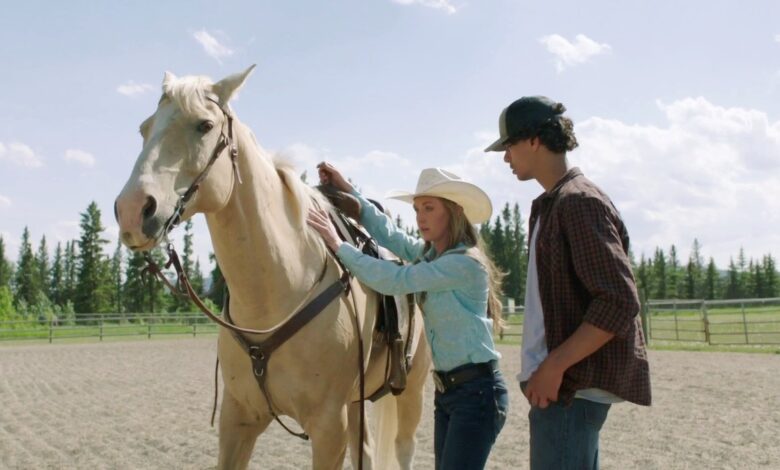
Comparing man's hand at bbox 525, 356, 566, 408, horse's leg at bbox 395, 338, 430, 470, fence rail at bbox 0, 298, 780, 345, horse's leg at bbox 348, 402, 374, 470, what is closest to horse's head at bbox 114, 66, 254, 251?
man's hand at bbox 525, 356, 566, 408

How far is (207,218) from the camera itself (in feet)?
9.18

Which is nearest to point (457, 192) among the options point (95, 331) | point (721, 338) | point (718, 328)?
point (721, 338)

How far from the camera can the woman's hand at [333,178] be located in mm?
4047

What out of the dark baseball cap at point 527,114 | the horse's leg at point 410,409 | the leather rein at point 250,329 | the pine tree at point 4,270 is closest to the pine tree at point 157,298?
the pine tree at point 4,270

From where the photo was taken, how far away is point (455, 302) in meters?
2.61

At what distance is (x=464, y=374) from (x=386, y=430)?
2.01 meters

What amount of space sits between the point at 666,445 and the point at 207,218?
5.00 metres

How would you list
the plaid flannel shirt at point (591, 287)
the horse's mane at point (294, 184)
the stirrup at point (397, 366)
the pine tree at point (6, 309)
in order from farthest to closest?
the pine tree at point (6, 309) < the stirrup at point (397, 366) < the horse's mane at point (294, 184) < the plaid flannel shirt at point (591, 287)

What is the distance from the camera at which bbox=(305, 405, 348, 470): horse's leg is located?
9.22 ft

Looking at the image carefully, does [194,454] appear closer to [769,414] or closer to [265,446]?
[265,446]

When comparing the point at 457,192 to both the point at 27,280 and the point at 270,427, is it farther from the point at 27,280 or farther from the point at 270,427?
the point at 27,280

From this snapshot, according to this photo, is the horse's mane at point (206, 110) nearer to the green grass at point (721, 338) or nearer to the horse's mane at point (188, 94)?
the horse's mane at point (188, 94)

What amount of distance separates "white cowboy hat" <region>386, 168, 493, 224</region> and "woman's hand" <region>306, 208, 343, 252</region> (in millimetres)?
404

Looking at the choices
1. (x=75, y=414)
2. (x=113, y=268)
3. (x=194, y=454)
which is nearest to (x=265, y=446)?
(x=194, y=454)
